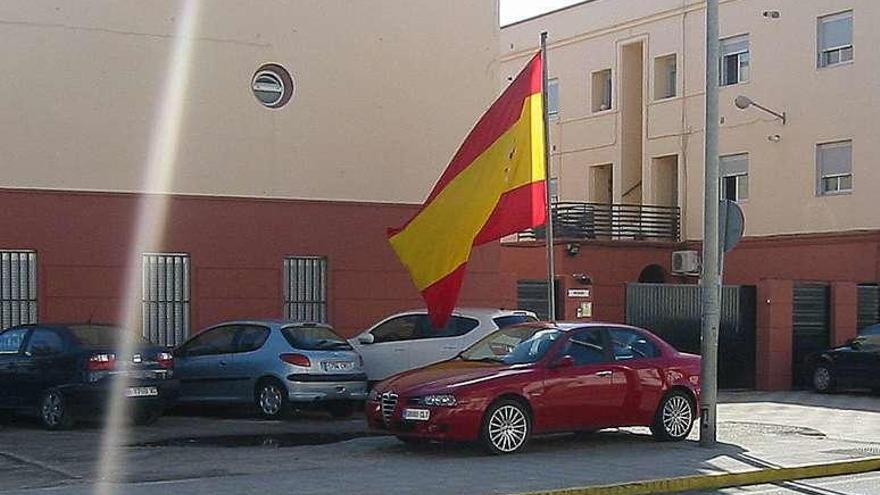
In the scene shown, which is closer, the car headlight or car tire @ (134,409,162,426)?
the car headlight

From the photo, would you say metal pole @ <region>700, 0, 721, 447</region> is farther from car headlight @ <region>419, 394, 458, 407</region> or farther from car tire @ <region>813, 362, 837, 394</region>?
car tire @ <region>813, 362, 837, 394</region>

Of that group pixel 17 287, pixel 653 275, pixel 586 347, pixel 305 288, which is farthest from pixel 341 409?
pixel 653 275

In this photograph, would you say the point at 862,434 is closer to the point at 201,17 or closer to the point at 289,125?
the point at 289,125

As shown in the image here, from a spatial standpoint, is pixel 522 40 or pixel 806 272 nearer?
pixel 806 272

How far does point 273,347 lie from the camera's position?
61.1ft

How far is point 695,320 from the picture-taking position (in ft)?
88.0

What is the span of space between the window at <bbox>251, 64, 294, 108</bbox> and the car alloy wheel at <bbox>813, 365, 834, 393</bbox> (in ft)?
38.3

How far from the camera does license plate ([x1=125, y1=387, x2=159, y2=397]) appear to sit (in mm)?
16812

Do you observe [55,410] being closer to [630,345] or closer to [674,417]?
[630,345]

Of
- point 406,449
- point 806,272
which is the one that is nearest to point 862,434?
point 406,449

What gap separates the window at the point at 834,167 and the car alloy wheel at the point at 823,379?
6937 mm

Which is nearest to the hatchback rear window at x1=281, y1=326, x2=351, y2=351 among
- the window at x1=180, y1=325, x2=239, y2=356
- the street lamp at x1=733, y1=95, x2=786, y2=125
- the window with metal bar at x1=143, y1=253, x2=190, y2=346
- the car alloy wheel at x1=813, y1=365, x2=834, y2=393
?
the window at x1=180, y1=325, x2=239, y2=356

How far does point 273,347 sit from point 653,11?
21.5 meters

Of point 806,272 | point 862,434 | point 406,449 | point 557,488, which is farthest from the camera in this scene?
point 806,272
